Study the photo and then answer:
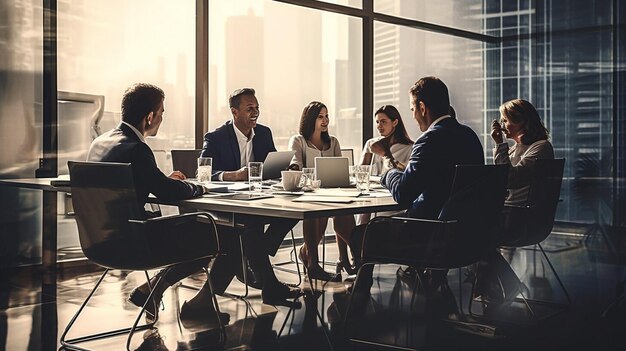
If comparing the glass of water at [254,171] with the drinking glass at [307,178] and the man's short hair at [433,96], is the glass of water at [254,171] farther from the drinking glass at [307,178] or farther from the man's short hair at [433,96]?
the man's short hair at [433,96]

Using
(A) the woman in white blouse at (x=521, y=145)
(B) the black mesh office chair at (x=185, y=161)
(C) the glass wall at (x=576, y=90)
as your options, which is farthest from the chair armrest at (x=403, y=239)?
(C) the glass wall at (x=576, y=90)

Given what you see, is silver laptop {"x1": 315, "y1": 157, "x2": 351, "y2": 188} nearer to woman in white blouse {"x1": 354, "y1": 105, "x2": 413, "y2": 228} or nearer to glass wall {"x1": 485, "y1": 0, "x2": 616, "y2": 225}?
woman in white blouse {"x1": 354, "y1": 105, "x2": 413, "y2": 228}

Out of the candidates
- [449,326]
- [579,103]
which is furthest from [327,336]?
[579,103]

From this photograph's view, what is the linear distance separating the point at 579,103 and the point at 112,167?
14.4 feet

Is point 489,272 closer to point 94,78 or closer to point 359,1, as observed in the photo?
point 94,78

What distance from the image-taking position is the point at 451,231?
11.3ft

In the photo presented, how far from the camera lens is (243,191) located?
396cm

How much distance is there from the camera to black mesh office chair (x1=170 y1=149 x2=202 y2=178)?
17.3 feet

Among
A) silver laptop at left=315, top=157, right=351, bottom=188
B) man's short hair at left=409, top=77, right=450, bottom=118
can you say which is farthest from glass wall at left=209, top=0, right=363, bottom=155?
man's short hair at left=409, top=77, right=450, bottom=118

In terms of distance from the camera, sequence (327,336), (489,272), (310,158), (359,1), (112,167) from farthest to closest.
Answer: (359,1) < (310,158) < (489,272) < (327,336) < (112,167)

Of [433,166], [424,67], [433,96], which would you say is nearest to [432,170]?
[433,166]

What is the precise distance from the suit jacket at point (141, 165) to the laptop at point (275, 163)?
1075 mm

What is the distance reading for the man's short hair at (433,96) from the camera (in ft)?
12.1

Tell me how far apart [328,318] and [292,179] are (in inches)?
32.7
